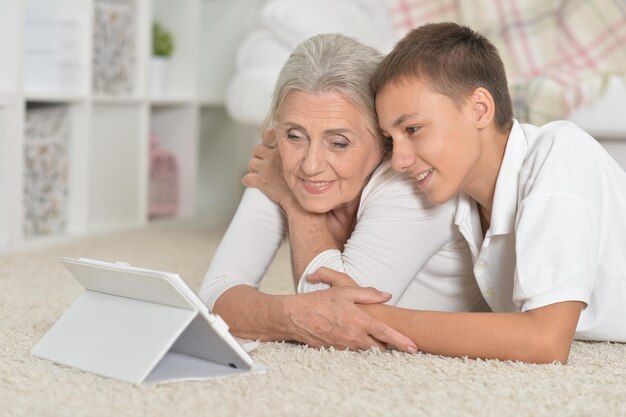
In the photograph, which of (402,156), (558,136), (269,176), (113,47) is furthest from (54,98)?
(558,136)

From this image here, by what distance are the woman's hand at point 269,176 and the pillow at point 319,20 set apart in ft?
3.17

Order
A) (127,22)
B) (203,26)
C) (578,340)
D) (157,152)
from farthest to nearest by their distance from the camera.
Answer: (203,26) < (157,152) < (127,22) < (578,340)

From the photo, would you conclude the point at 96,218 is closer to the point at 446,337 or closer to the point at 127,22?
the point at 127,22

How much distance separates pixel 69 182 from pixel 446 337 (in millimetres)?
1944

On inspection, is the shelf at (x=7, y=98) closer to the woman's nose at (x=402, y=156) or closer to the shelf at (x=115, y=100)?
the shelf at (x=115, y=100)

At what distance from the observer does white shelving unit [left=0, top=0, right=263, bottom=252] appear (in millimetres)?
2688

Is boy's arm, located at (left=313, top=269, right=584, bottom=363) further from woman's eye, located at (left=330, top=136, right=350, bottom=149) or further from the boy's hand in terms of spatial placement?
woman's eye, located at (left=330, top=136, right=350, bottom=149)

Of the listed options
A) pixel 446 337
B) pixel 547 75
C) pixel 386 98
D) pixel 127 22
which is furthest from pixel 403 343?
pixel 127 22

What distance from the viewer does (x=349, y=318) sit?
145cm

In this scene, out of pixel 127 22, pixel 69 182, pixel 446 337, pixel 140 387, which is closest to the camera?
pixel 140 387

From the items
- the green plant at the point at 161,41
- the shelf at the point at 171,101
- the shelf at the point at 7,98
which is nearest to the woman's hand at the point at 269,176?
the shelf at the point at 7,98

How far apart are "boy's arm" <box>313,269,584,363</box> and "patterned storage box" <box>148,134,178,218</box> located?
229 centimetres

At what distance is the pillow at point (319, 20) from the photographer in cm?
274

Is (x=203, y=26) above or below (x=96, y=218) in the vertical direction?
above
